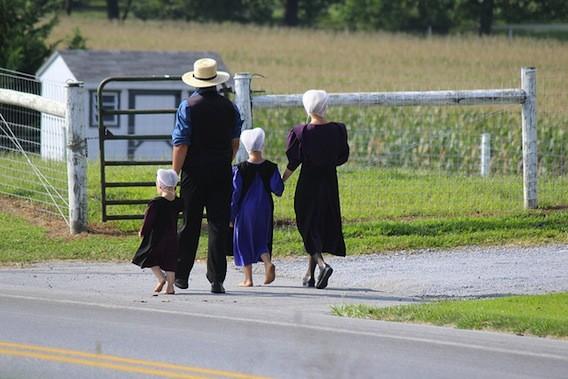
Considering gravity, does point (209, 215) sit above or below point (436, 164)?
above

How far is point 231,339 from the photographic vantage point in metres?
10.4

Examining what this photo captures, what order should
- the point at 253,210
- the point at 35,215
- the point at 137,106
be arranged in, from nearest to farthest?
the point at 253,210 → the point at 35,215 → the point at 137,106

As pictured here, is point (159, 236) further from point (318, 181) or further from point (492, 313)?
point (492, 313)

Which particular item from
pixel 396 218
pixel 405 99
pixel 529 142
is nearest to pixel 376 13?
pixel 529 142

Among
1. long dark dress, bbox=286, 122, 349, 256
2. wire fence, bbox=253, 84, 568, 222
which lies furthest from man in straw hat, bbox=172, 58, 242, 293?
wire fence, bbox=253, 84, 568, 222

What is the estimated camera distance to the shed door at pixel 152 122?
3133 centimetres

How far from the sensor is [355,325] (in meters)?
11.1

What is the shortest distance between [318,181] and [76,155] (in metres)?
3.46

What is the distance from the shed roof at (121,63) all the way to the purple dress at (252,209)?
20.6 metres

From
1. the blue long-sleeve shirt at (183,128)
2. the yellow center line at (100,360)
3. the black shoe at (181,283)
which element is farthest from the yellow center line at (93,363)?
the blue long-sleeve shirt at (183,128)

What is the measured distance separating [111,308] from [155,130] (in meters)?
19.7

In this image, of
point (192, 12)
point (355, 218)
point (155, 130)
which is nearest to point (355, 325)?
point (355, 218)

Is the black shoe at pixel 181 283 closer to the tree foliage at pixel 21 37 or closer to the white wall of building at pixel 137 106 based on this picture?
the tree foliage at pixel 21 37

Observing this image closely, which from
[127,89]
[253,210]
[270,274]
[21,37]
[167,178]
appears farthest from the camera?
[127,89]
